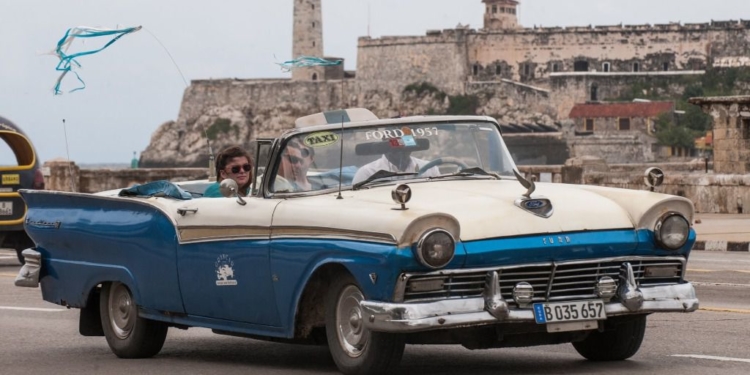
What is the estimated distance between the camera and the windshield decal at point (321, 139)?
9.00 m

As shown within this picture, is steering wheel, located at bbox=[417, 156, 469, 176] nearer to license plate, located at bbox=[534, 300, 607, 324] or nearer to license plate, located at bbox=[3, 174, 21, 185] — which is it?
license plate, located at bbox=[534, 300, 607, 324]

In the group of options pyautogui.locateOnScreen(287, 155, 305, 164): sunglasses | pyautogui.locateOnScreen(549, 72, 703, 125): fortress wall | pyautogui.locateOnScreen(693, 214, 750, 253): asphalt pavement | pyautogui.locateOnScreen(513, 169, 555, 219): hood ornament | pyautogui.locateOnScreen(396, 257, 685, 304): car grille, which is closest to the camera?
pyautogui.locateOnScreen(396, 257, 685, 304): car grille

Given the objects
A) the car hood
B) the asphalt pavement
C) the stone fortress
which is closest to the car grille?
the car hood

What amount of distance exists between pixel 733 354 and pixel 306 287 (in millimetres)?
2492

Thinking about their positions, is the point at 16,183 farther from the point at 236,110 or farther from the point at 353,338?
the point at 236,110

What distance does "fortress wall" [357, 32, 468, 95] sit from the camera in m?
132

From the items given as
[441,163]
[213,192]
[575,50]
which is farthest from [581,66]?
[441,163]

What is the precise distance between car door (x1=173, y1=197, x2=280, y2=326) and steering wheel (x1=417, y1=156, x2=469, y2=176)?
2.72 feet

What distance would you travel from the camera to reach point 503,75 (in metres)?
133

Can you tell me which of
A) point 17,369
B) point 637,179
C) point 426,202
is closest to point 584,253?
point 426,202

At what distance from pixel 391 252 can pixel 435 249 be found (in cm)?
20

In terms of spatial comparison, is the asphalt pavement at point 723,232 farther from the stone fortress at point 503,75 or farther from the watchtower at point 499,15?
the watchtower at point 499,15

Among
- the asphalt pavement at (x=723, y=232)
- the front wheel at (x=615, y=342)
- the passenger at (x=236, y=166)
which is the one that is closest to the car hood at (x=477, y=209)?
the front wheel at (x=615, y=342)

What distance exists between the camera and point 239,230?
8.83 metres
